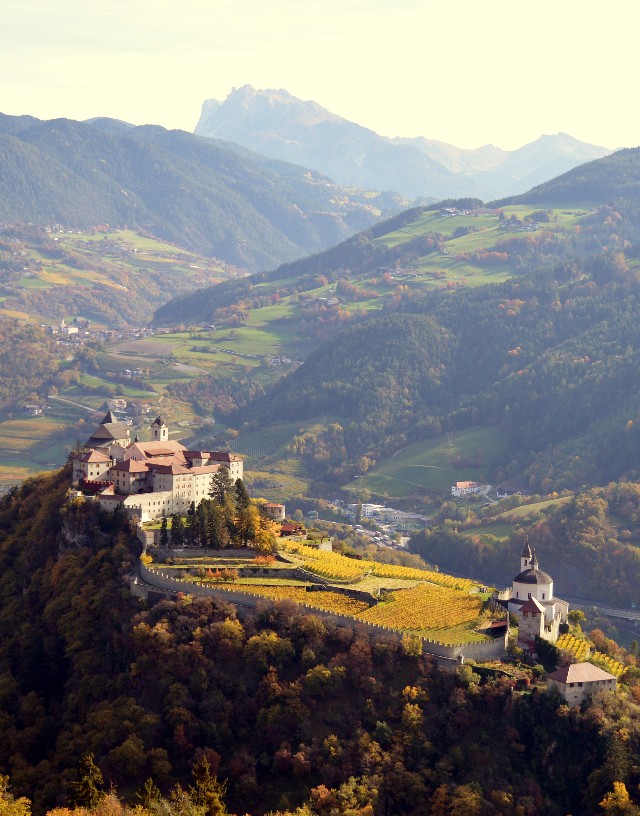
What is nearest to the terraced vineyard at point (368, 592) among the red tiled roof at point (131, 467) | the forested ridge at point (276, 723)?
the forested ridge at point (276, 723)

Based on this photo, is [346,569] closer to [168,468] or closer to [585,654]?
[168,468]

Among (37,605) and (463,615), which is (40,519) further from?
(463,615)

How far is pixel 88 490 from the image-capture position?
114 m

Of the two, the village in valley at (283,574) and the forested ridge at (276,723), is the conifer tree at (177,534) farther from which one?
the forested ridge at (276,723)

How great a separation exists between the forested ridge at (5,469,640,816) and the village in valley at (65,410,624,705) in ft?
7.11

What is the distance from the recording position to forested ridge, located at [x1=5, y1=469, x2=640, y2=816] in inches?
3137

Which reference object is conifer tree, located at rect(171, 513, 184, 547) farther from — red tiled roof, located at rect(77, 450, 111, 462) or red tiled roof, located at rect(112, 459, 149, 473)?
red tiled roof, located at rect(77, 450, 111, 462)

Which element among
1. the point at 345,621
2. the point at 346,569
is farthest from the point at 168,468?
the point at 345,621

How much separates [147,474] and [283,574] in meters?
18.2

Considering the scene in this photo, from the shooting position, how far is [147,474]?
11388 cm

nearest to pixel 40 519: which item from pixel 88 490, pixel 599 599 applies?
pixel 88 490

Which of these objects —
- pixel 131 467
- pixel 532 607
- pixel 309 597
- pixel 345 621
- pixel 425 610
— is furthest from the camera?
pixel 131 467

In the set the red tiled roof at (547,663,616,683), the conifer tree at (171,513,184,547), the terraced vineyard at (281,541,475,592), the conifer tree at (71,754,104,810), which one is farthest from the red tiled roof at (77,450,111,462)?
the red tiled roof at (547,663,616,683)

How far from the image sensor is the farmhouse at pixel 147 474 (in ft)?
363
